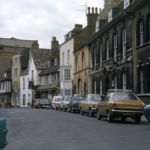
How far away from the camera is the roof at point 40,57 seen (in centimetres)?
7066

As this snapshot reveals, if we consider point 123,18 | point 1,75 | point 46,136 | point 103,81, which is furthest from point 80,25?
→ point 46,136

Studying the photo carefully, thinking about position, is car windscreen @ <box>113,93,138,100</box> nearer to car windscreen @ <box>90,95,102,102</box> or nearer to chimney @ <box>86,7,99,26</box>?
car windscreen @ <box>90,95,102,102</box>

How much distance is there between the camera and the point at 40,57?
72.1 meters

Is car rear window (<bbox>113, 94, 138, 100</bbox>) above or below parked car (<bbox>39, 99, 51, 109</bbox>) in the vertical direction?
above

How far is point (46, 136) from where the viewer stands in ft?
40.8

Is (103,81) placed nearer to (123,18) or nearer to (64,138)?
(123,18)

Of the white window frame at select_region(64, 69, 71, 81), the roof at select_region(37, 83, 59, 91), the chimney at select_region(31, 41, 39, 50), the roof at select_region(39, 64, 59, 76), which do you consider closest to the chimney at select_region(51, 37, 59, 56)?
the roof at select_region(39, 64, 59, 76)

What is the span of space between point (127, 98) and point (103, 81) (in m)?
18.2

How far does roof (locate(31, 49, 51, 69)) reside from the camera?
7066 cm

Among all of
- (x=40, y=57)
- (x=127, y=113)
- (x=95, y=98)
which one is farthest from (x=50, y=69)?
(x=127, y=113)

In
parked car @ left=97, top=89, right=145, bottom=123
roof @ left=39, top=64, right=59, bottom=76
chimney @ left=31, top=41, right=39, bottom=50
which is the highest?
chimney @ left=31, top=41, right=39, bottom=50

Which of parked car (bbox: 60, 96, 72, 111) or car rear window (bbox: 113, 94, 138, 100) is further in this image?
parked car (bbox: 60, 96, 72, 111)

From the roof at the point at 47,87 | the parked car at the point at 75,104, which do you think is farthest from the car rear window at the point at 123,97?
the roof at the point at 47,87

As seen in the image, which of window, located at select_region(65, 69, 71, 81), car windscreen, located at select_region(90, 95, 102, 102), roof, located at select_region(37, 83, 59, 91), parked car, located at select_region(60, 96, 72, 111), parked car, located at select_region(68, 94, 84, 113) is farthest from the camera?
roof, located at select_region(37, 83, 59, 91)
